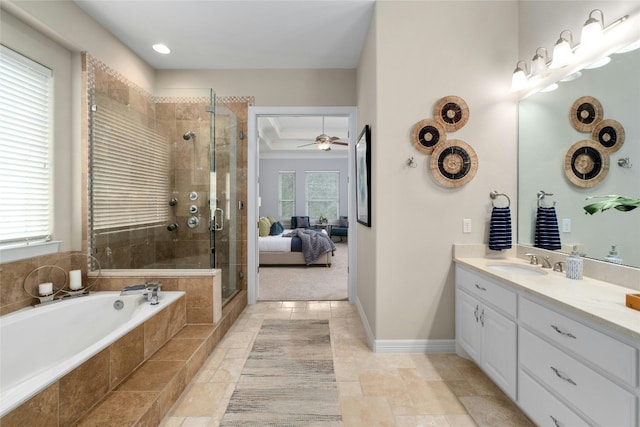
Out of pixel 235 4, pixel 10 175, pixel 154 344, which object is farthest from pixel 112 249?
pixel 235 4

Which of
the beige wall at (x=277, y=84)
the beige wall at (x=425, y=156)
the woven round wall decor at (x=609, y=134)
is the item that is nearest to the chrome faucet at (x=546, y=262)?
the beige wall at (x=425, y=156)

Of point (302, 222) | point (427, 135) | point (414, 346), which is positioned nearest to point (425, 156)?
point (427, 135)

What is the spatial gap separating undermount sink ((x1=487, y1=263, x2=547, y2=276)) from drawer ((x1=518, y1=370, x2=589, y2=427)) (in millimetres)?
719

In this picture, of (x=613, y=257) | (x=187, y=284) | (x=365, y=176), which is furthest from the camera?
(x=365, y=176)

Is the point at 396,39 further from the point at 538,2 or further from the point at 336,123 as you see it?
the point at 336,123

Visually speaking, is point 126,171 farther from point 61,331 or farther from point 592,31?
point 592,31

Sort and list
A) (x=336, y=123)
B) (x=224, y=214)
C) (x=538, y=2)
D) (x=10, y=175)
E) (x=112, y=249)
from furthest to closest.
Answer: (x=336, y=123) < (x=224, y=214) < (x=112, y=249) < (x=538, y=2) < (x=10, y=175)

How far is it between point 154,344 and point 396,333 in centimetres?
188

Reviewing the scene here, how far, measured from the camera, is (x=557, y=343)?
1.41 m

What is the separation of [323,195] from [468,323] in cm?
727

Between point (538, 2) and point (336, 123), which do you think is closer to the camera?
point (538, 2)

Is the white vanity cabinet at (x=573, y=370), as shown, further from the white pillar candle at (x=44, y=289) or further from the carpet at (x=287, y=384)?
the white pillar candle at (x=44, y=289)

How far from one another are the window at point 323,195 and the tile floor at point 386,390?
260 inches

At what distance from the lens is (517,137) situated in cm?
249
